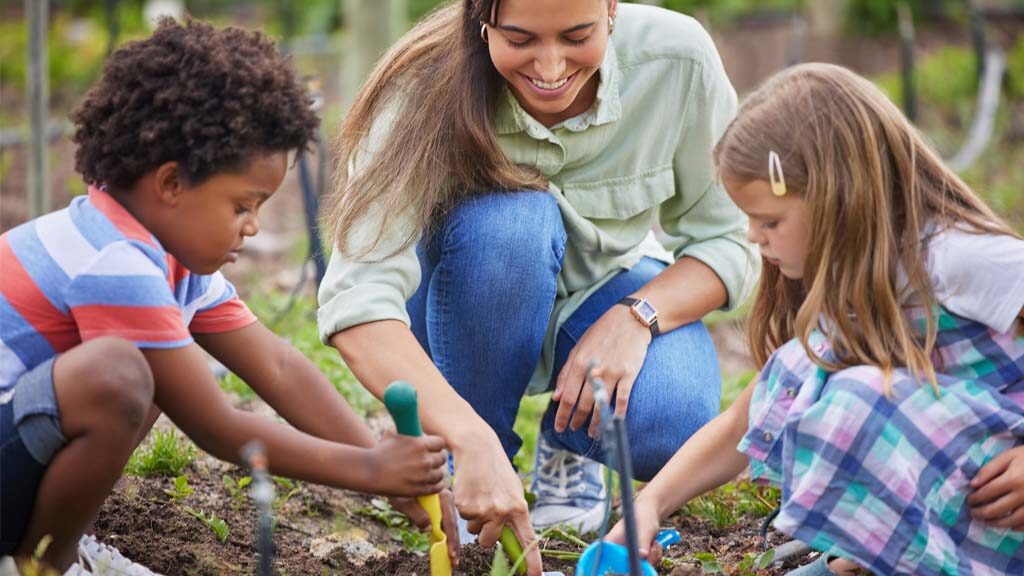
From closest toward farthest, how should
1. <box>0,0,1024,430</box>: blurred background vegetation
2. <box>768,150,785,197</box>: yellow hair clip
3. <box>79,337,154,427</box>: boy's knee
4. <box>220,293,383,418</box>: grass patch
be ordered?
<box>79,337,154,427</box>: boy's knee → <box>768,150,785,197</box>: yellow hair clip → <box>220,293,383,418</box>: grass patch → <box>0,0,1024,430</box>: blurred background vegetation

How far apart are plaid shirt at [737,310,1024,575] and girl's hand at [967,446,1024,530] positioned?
2cm

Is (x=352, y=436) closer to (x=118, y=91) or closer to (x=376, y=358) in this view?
(x=376, y=358)

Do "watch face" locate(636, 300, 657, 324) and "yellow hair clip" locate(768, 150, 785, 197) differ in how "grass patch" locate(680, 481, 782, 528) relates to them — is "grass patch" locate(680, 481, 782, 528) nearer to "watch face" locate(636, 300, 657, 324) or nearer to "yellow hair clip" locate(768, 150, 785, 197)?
"watch face" locate(636, 300, 657, 324)

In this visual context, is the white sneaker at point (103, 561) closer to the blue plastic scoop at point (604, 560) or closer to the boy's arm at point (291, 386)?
the boy's arm at point (291, 386)

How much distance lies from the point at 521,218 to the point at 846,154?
2.38 ft

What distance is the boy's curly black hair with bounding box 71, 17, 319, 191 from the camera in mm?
1907

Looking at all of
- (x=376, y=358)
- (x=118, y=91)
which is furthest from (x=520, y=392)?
(x=118, y=91)

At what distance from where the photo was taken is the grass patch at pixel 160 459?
2758 millimetres

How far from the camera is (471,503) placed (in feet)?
7.09

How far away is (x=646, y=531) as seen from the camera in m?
2.12

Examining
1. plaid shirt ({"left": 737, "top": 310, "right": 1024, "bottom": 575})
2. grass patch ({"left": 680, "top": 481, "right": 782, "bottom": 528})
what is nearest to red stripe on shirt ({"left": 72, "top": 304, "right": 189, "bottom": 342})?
plaid shirt ({"left": 737, "top": 310, "right": 1024, "bottom": 575})

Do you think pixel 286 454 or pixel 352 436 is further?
pixel 352 436

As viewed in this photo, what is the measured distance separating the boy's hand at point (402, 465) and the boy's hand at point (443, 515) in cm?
16

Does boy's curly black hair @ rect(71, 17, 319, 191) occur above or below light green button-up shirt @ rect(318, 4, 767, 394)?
above
